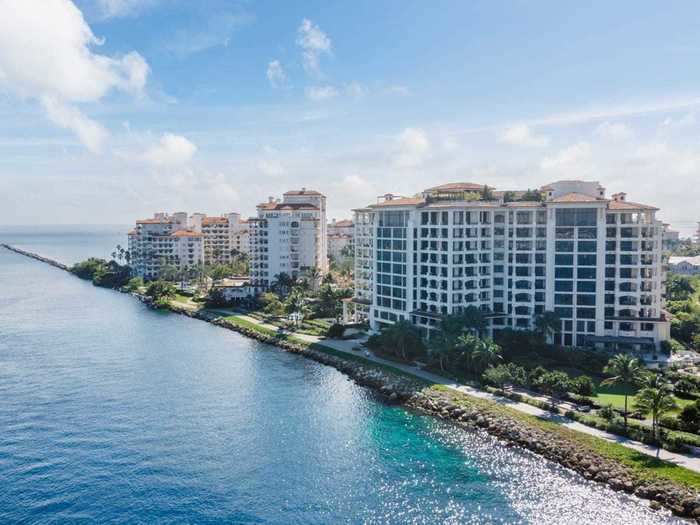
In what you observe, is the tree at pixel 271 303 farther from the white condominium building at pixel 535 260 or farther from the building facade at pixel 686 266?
the building facade at pixel 686 266

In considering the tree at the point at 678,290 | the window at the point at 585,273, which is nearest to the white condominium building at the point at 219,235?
the tree at the point at 678,290

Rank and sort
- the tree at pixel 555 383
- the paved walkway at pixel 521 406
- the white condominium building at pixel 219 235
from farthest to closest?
1. the white condominium building at pixel 219 235
2. the tree at pixel 555 383
3. the paved walkway at pixel 521 406

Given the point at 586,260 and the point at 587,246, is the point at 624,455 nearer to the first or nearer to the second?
the point at 586,260

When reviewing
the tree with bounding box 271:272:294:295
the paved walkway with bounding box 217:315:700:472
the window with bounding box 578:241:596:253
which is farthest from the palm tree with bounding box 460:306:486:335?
the tree with bounding box 271:272:294:295

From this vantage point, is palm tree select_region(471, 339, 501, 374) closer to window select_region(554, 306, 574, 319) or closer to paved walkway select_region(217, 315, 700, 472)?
paved walkway select_region(217, 315, 700, 472)

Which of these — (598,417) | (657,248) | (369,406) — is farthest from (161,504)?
(657,248)
